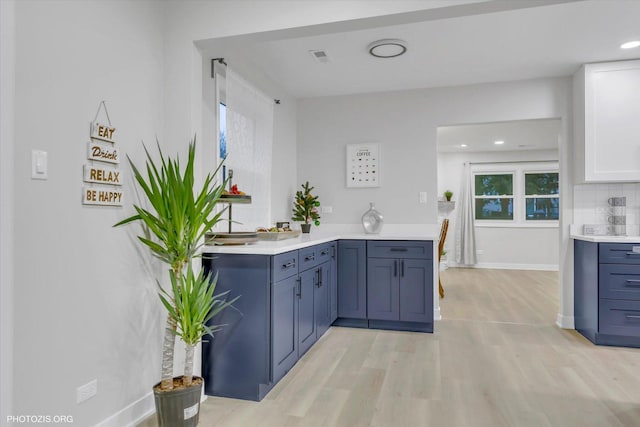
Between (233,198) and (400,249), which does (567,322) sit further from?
(233,198)

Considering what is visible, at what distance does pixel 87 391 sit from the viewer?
187 centimetres

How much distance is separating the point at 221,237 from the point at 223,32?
1.25 m

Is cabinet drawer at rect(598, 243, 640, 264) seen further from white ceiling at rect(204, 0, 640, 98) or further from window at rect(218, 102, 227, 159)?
window at rect(218, 102, 227, 159)

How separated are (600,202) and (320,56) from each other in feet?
10.0

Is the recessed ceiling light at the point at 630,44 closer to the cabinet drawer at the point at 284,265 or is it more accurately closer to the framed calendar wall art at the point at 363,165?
the framed calendar wall art at the point at 363,165

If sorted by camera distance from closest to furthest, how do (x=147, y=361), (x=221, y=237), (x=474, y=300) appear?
(x=147, y=361) → (x=221, y=237) → (x=474, y=300)

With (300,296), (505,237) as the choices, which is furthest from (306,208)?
(505,237)

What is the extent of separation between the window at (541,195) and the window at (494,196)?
34cm

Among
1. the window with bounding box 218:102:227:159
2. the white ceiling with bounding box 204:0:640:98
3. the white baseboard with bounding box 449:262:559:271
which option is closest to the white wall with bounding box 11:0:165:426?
the white ceiling with bounding box 204:0:640:98

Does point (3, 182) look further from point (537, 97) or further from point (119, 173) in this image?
point (537, 97)

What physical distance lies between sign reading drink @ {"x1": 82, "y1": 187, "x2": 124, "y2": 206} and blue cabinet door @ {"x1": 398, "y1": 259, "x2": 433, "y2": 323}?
8.62ft

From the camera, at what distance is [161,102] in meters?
2.42

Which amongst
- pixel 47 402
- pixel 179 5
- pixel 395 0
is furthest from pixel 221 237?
pixel 395 0

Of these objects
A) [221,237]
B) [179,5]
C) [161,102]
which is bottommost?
[221,237]
